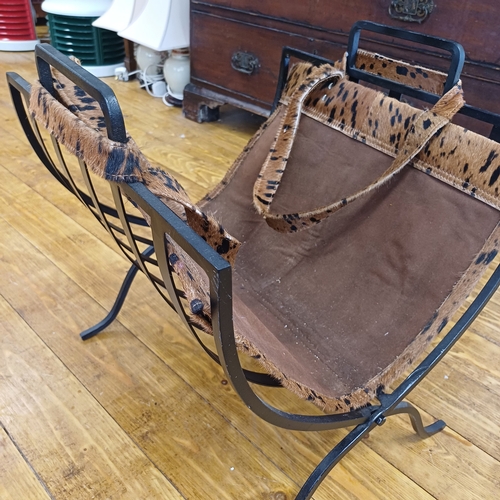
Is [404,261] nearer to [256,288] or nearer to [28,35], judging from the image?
[256,288]

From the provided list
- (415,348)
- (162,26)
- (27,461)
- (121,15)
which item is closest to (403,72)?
(415,348)

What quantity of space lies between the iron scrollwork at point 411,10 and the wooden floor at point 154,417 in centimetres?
77

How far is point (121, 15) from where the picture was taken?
215cm

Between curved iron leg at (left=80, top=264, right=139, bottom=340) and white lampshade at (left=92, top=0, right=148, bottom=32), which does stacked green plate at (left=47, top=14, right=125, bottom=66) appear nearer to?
white lampshade at (left=92, top=0, right=148, bottom=32)

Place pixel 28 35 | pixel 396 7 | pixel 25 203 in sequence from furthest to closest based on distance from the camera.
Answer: pixel 28 35 < pixel 25 203 < pixel 396 7

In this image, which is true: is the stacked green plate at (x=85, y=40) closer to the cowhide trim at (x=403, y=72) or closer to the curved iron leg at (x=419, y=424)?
the cowhide trim at (x=403, y=72)

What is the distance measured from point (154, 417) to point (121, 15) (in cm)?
189

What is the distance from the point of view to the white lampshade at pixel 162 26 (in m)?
1.97

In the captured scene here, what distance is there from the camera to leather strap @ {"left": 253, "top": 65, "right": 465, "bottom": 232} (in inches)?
28.2

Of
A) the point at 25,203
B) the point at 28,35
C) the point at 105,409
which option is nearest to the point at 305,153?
the point at 105,409

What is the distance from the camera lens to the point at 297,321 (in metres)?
0.85

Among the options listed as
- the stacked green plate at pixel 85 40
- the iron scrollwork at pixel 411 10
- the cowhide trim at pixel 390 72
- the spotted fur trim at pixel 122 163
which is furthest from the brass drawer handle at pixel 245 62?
the spotted fur trim at pixel 122 163

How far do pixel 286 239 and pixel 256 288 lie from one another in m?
0.12

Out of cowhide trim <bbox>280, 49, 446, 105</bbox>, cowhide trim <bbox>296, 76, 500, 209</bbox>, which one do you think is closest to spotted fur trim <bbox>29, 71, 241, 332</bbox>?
cowhide trim <bbox>296, 76, 500, 209</bbox>
